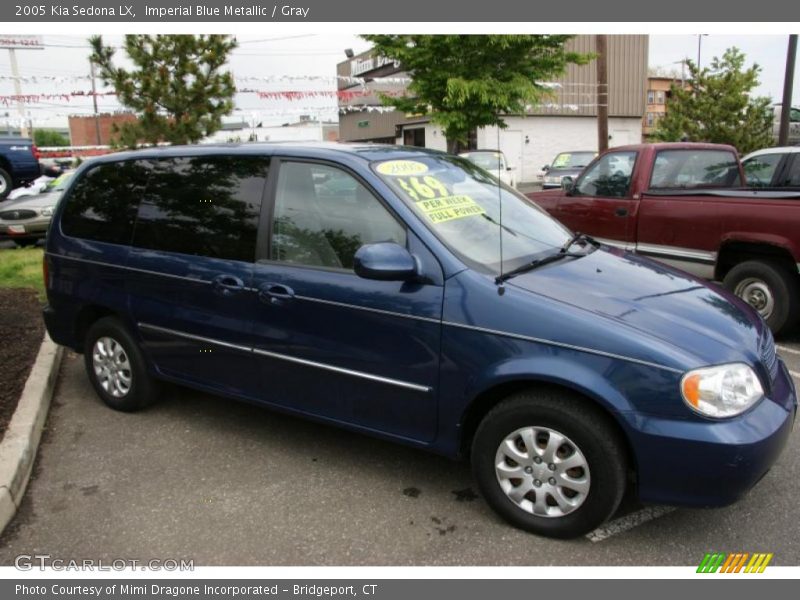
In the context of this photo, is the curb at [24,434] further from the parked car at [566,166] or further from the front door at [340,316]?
the parked car at [566,166]

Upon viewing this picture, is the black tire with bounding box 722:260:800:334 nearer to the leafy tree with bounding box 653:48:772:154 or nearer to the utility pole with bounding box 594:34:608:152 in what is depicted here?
the utility pole with bounding box 594:34:608:152

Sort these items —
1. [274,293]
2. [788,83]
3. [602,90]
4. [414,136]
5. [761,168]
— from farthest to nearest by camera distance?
[414,136] → [602,90] → [788,83] → [761,168] → [274,293]

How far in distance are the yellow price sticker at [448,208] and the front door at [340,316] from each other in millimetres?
172

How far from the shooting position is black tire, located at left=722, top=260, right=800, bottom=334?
235 inches

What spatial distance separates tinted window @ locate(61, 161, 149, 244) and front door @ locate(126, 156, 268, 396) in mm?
129

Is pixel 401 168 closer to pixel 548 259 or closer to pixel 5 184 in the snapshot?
pixel 548 259

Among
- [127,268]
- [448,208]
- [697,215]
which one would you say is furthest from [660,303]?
[697,215]

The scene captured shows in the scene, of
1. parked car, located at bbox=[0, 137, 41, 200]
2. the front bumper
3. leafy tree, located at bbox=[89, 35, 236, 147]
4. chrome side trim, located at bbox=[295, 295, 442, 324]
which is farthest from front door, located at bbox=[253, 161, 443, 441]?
parked car, located at bbox=[0, 137, 41, 200]

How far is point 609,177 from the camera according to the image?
766 centimetres

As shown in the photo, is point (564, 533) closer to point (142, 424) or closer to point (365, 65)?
point (142, 424)

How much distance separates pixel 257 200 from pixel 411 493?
6.07ft

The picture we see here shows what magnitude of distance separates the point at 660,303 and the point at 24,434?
3.68 m

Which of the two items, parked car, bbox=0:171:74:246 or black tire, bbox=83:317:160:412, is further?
parked car, bbox=0:171:74:246

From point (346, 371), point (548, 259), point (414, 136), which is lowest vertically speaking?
point (346, 371)
